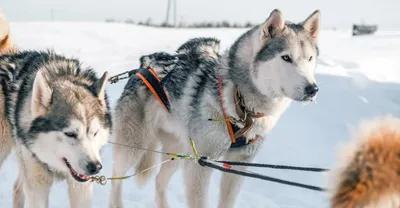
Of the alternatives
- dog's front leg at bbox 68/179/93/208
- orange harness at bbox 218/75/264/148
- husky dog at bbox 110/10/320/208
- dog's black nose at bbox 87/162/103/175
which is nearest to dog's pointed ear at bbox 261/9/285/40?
husky dog at bbox 110/10/320/208

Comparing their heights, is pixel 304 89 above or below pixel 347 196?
below

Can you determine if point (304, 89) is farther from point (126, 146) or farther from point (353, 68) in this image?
point (353, 68)

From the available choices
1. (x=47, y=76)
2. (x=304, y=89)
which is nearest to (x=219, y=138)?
(x=304, y=89)

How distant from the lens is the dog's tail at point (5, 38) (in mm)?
3818

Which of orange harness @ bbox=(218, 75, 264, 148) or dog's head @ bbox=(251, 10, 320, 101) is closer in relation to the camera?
dog's head @ bbox=(251, 10, 320, 101)

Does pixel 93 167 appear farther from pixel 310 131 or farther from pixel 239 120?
pixel 310 131

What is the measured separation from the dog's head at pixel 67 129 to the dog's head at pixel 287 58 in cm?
97

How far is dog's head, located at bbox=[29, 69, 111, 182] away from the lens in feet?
9.23

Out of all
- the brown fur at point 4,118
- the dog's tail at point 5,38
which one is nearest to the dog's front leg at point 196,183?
the brown fur at point 4,118

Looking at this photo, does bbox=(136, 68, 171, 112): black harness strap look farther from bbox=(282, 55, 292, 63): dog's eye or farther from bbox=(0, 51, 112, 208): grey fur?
bbox=(282, 55, 292, 63): dog's eye

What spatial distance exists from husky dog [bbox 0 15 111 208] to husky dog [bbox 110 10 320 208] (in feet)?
1.96

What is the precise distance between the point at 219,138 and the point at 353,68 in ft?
22.4

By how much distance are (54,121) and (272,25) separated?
1359mm

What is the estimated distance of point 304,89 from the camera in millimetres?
2893
